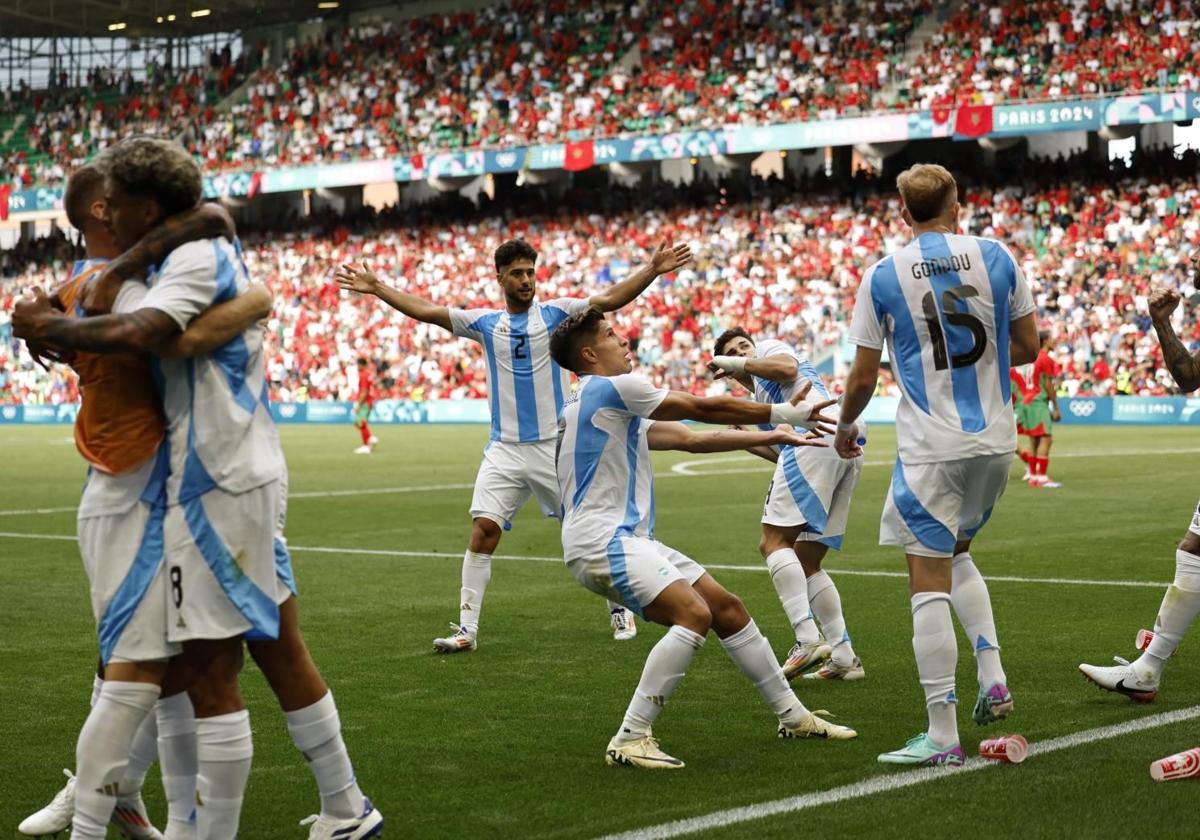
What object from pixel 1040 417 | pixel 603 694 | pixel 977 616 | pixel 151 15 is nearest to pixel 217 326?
pixel 977 616

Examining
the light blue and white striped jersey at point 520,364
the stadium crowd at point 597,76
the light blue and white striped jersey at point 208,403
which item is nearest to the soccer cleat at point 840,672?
the light blue and white striped jersey at point 520,364

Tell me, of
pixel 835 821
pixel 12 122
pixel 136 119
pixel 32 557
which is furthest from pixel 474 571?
pixel 12 122

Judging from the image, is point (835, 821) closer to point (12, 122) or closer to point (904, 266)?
point (904, 266)

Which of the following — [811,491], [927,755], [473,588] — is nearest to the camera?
[927,755]

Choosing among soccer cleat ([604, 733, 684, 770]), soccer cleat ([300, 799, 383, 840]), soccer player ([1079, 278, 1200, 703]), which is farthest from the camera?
soccer player ([1079, 278, 1200, 703])

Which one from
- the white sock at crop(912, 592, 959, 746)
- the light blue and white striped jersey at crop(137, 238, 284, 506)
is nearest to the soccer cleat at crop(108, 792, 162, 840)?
the light blue and white striped jersey at crop(137, 238, 284, 506)

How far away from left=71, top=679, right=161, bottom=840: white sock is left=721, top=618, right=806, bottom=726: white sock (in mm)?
2714

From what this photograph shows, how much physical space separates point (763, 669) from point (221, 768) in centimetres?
269

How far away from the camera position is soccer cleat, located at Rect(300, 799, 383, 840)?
5043 millimetres

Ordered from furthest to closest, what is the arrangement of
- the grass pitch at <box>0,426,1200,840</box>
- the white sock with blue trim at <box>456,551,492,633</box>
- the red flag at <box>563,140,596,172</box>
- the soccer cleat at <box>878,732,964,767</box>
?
the red flag at <box>563,140,596,172</box> < the white sock with blue trim at <box>456,551,492,633</box> < the soccer cleat at <box>878,732,964,767</box> < the grass pitch at <box>0,426,1200,840</box>

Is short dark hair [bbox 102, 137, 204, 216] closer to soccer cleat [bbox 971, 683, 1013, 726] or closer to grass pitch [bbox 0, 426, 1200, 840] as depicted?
grass pitch [bbox 0, 426, 1200, 840]

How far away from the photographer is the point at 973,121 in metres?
40.0

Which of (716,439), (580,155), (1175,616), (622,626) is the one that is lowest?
(622,626)

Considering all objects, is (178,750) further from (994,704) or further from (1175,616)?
(1175,616)
